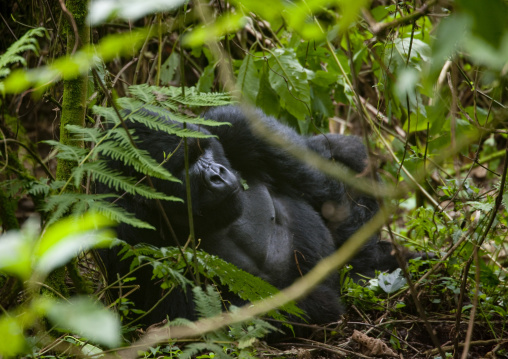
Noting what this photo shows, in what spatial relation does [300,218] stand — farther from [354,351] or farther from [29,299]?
[29,299]

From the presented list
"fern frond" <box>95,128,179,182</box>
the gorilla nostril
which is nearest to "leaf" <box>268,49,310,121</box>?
the gorilla nostril

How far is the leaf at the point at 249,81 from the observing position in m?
3.02

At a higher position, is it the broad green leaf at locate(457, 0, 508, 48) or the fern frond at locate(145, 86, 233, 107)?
the broad green leaf at locate(457, 0, 508, 48)

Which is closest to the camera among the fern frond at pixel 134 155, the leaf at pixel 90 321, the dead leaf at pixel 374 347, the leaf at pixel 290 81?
A: the leaf at pixel 90 321

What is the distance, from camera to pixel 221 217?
2.91 meters

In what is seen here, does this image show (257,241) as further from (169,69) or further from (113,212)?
(113,212)

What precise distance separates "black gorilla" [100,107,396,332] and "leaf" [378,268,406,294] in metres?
0.24

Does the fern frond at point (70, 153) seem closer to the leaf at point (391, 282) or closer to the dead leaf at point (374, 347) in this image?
the dead leaf at point (374, 347)

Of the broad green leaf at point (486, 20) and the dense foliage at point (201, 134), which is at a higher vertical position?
the broad green leaf at point (486, 20)

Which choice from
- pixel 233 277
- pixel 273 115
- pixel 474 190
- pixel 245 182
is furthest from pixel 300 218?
pixel 233 277

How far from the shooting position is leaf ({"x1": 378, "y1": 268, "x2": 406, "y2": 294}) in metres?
2.62

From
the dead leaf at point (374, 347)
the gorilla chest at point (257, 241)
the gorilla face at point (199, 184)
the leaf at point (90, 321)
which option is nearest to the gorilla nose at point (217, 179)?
the gorilla face at point (199, 184)

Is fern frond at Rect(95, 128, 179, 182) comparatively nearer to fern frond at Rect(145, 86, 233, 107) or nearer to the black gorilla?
fern frond at Rect(145, 86, 233, 107)

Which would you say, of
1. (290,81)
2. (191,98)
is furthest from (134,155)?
(290,81)
